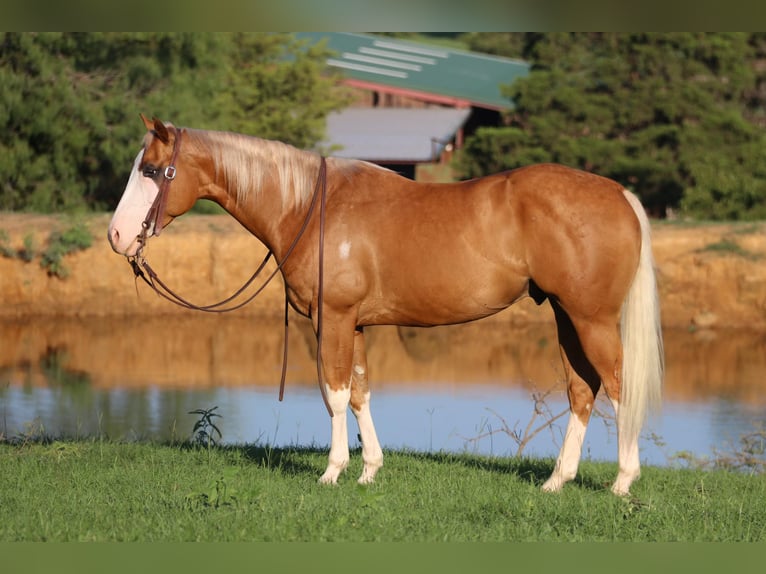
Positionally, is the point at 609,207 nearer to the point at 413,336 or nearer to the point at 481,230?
the point at 481,230

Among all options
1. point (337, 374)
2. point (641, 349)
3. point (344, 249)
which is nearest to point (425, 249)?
point (344, 249)

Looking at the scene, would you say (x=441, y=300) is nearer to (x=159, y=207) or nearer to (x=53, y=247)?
(x=159, y=207)

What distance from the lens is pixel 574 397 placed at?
6934 mm

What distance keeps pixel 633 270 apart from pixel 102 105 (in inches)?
708

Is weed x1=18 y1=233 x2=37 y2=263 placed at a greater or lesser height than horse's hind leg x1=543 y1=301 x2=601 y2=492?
lesser

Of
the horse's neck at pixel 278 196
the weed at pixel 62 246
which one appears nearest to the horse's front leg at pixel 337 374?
the horse's neck at pixel 278 196

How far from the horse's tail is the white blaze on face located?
2.74 m

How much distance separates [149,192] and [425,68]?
29362mm

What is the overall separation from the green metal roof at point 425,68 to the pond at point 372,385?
13540 mm

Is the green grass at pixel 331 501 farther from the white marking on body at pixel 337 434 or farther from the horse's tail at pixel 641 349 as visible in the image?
the horse's tail at pixel 641 349

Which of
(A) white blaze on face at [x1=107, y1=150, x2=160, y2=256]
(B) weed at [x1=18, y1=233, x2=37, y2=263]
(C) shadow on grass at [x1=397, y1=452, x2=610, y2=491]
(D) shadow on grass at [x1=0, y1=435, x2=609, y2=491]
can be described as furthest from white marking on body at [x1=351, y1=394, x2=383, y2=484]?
(B) weed at [x1=18, y1=233, x2=37, y2=263]

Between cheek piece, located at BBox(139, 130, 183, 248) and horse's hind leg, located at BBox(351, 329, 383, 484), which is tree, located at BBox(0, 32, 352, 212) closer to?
cheek piece, located at BBox(139, 130, 183, 248)

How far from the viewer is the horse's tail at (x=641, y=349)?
21.6ft

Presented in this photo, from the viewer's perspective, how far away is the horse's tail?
658 cm
